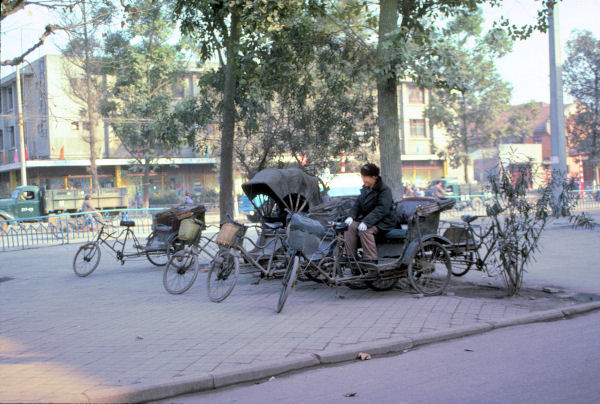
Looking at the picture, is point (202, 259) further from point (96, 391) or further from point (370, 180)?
point (96, 391)

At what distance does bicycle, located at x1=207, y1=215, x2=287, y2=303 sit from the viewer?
26.3ft

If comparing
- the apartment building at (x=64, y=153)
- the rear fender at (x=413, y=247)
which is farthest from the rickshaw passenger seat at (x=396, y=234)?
the apartment building at (x=64, y=153)

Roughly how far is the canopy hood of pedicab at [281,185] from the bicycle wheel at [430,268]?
3044mm

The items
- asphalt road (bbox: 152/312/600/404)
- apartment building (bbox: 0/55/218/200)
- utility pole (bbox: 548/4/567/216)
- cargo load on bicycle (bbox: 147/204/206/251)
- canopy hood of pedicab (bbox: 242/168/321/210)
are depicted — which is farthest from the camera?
apartment building (bbox: 0/55/218/200)

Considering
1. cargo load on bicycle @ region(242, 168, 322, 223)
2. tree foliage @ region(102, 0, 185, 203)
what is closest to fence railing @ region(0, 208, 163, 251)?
cargo load on bicycle @ region(242, 168, 322, 223)

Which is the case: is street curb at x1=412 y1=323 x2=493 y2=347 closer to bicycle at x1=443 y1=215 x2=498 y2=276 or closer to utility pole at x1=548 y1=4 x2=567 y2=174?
bicycle at x1=443 y1=215 x2=498 y2=276

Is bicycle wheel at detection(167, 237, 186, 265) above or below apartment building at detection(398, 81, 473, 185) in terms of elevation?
below

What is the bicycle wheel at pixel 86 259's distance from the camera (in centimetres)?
1138

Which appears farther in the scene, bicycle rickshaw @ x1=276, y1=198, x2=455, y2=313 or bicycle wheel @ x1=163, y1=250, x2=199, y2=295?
bicycle wheel @ x1=163, y1=250, x2=199, y2=295

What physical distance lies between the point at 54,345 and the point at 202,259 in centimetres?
481

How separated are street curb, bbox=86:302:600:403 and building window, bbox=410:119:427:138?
149 feet

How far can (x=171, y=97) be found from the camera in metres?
35.1

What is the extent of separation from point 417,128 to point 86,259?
43.4 m

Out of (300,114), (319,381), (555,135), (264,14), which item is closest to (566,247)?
(555,135)
